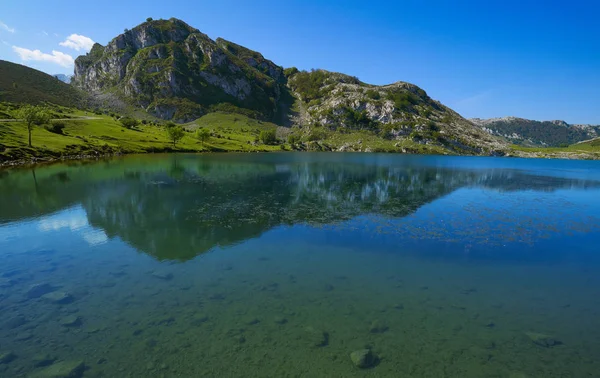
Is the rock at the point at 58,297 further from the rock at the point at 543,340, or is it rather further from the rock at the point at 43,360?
the rock at the point at 543,340

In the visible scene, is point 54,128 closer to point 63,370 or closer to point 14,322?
point 14,322

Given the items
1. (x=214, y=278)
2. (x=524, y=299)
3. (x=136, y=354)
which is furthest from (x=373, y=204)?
(x=136, y=354)

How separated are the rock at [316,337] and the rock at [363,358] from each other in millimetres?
1743

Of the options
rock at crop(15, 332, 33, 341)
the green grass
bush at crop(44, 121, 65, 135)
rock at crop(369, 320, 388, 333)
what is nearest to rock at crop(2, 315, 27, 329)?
rock at crop(15, 332, 33, 341)

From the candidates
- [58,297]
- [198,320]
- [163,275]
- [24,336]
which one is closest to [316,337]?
[198,320]

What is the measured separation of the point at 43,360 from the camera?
573 inches

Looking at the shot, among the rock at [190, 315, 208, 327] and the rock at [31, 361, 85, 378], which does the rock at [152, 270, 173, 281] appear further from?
the rock at [31, 361, 85, 378]

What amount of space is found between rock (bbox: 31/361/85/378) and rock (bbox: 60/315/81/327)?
3.68 meters

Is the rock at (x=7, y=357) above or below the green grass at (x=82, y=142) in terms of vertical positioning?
below

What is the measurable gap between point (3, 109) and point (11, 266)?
193 meters

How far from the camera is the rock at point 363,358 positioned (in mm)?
14695

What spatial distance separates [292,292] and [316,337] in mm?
5361

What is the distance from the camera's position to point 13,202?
4784cm

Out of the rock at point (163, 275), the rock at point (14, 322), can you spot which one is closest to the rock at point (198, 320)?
the rock at point (163, 275)
